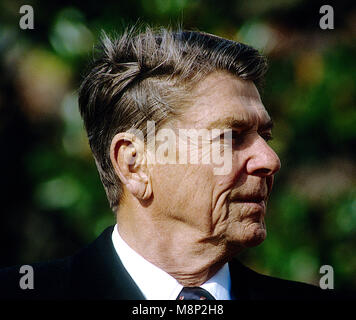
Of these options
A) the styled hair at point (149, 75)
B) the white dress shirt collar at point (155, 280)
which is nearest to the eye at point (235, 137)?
the styled hair at point (149, 75)

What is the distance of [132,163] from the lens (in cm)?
183

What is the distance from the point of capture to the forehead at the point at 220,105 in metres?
1.75

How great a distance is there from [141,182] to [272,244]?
1.92 m

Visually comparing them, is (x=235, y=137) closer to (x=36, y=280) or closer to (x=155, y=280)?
(x=155, y=280)

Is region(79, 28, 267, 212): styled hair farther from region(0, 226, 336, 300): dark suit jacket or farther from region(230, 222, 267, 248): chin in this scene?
region(230, 222, 267, 248): chin

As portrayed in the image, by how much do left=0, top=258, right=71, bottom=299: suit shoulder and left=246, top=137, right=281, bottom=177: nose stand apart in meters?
0.67

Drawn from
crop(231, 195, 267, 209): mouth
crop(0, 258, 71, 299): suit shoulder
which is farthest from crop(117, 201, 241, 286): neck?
crop(0, 258, 71, 299): suit shoulder

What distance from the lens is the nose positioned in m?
1.77

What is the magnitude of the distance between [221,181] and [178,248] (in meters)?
0.23

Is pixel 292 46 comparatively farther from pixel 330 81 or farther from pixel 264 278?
pixel 264 278

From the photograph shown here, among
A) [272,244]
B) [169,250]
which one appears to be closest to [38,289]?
[169,250]

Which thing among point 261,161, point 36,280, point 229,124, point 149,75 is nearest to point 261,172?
point 261,161

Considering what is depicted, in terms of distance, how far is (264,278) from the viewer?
2.05m

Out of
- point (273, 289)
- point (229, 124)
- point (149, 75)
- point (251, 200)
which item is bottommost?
point (273, 289)
